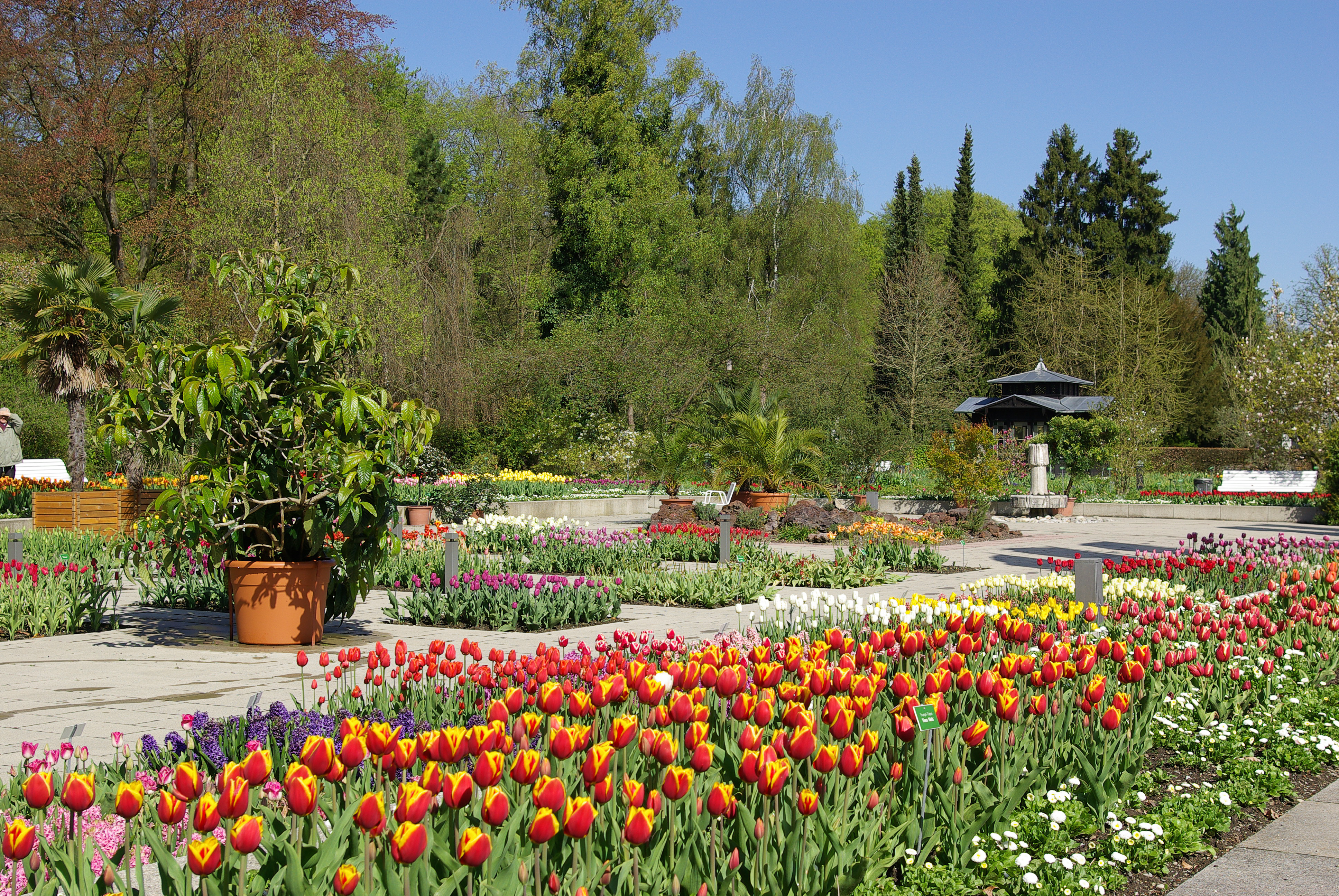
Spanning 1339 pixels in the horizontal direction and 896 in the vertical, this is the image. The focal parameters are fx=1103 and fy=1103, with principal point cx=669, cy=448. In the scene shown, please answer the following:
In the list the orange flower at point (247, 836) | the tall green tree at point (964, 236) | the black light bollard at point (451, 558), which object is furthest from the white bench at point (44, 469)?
the tall green tree at point (964, 236)

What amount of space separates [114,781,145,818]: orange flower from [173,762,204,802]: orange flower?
88 millimetres

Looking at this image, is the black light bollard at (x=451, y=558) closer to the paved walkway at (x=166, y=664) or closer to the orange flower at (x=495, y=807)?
the paved walkway at (x=166, y=664)

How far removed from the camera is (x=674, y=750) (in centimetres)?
314

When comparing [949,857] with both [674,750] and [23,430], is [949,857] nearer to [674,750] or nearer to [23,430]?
[674,750]

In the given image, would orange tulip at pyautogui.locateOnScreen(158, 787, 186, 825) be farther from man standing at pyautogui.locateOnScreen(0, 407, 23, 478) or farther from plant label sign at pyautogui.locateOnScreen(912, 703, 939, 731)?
man standing at pyautogui.locateOnScreen(0, 407, 23, 478)

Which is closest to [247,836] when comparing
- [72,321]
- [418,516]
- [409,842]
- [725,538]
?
[409,842]

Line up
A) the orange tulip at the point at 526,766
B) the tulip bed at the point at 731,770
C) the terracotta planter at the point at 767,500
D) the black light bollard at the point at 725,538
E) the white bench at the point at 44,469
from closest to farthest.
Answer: the tulip bed at the point at 731,770
the orange tulip at the point at 526,766
the black light bollard at the point at 725,538
the terracotta planter at the point at 767,500
the white bench at the point at 44,469

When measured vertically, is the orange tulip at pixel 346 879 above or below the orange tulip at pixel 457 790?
below

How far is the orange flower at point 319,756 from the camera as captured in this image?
8.75ft

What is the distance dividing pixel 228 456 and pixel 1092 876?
6.17 metres

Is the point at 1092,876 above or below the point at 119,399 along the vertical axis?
below

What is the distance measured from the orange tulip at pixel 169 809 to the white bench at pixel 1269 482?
29.0 metres

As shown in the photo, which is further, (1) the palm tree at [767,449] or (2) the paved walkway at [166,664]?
(1) the palm tree at [767,449]

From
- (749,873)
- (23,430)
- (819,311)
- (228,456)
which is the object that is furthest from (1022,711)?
(819,311)
